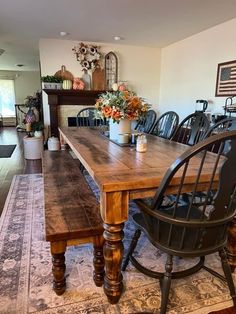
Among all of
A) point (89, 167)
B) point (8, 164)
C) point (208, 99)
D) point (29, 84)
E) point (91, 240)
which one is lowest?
point (8, 164)

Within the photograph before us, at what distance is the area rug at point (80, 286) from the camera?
4.45 feet

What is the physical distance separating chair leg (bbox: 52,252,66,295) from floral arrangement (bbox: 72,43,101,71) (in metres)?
4.70

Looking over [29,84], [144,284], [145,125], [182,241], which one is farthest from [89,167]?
[29,84]

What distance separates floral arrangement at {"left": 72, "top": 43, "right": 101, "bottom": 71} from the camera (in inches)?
204

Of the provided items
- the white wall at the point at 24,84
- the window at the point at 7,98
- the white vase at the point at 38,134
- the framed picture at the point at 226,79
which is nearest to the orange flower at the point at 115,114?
the framed picture at the point at 226,79

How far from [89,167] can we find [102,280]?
717 millimetres

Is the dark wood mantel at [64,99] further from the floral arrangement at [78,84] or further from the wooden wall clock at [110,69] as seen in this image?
the wooden wall clock at [110,69]

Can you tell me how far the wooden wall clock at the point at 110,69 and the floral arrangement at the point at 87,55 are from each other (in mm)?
244

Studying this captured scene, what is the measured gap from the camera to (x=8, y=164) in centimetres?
445

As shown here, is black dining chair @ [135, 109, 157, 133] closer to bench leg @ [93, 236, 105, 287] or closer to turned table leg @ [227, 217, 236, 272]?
turned table leg @ [227, 217, 236, 272]

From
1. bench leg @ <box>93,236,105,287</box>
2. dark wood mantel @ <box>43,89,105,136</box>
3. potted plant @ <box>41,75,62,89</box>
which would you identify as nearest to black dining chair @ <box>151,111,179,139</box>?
bench leg @ <box>93,236,105,287</box>

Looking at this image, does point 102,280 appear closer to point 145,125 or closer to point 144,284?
point 144,284

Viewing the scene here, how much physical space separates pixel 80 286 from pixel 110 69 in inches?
193

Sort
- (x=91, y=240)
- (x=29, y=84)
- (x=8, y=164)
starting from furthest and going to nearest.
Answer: (x=29, y=84)
(x=8, y=164)
(x=91, y=240)
